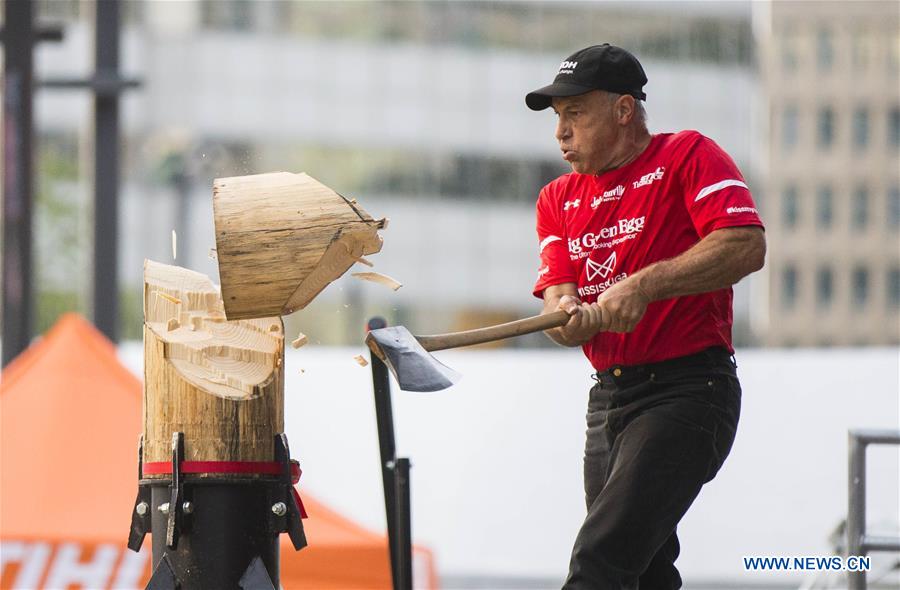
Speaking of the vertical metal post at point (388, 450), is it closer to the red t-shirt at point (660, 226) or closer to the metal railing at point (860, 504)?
the red t-shirt at point (660, 226)

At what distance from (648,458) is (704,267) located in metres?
→ 0.48

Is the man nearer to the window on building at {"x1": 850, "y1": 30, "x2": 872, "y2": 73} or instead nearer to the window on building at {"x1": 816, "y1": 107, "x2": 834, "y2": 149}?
the window on building at {"x1": 816, "y1": 107, "x2": 834, "y2": 149}

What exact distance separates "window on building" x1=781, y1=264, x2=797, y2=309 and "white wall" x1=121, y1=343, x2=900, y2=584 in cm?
8131

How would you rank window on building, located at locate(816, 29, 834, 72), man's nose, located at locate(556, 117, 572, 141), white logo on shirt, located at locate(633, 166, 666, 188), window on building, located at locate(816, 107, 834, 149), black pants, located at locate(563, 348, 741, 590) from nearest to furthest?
black pants, located at locate(563, 348, 741, 590) < white logo on shirt, located at locate(633, 166, 666, 188) < man's nose, located at locate(556, 117, 572, 141) < window on building, located at locate(816, 107, 834, 149) < window on building, located at locate(816, 29, 834, 72)

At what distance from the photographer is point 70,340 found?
5934 millimetres

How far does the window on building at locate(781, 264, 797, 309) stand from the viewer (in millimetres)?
86438

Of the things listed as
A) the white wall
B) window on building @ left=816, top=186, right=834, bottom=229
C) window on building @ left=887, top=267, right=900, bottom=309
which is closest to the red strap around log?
the white wall

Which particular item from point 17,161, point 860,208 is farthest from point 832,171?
point 17,161

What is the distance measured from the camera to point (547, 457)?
21.7 ft

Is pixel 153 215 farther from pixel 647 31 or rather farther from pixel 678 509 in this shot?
pixel 678 509

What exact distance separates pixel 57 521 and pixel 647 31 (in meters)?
46.1

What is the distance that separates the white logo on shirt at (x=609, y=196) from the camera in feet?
13.1

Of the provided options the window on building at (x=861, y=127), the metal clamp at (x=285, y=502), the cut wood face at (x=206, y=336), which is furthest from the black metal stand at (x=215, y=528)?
the window on building at (x=861, y=127)

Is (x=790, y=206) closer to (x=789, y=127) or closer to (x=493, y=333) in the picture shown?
(x=789, y=127)
